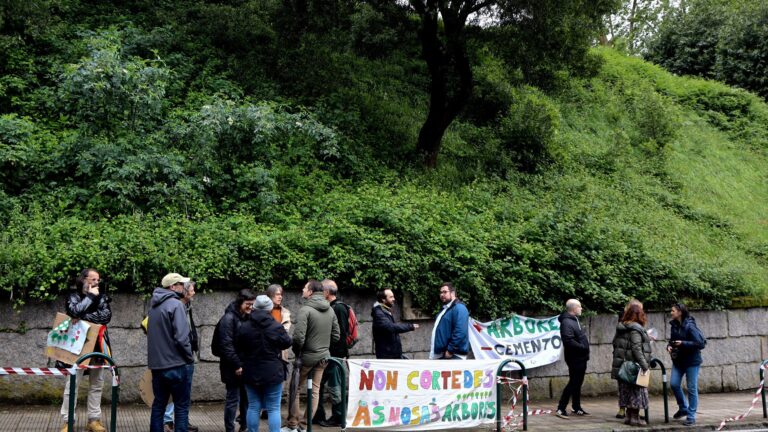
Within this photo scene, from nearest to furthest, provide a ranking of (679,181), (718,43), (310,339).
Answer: (310,339) → (679,181) → (718,43)

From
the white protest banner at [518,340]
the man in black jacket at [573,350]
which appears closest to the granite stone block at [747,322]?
the white protest banner at [518,340]

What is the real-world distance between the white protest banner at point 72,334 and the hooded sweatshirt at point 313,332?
250 centimetres

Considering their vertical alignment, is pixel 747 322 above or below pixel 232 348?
above

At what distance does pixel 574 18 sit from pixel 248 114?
8.23 m

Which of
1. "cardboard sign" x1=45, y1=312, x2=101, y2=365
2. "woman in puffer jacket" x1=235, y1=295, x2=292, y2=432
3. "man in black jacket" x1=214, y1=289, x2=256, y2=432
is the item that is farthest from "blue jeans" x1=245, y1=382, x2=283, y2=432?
"cardboard sign" x1=45, y1=312, x2=101, y2=365

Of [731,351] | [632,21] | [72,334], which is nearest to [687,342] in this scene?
[731,351]

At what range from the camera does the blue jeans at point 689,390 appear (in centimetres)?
1085

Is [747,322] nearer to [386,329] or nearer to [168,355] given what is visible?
[386,329]

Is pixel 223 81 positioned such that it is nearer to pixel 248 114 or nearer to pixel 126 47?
pixel 126 47

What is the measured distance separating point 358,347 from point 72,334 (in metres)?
4.56

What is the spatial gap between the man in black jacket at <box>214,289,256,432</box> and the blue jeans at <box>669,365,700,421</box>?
6760 mm

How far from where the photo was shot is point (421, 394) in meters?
9.15

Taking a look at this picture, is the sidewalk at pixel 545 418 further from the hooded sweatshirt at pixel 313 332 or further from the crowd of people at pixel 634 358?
the hooded sweatshirt at pixel 313 332

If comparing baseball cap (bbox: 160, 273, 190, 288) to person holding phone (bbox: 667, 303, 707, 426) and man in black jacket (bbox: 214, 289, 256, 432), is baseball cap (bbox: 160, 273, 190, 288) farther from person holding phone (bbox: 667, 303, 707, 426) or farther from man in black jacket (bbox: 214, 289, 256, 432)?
person holding phone (bbox: 667, 303, 707, 426)
